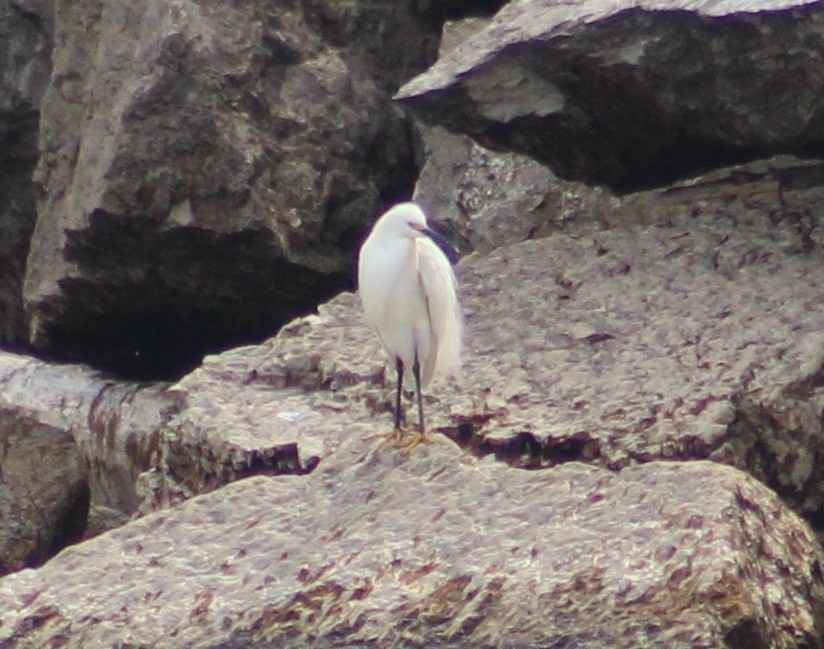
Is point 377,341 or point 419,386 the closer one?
point 419,386

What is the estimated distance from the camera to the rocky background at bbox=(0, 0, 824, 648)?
5039mm

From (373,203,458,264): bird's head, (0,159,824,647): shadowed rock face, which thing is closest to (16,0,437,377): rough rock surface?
(0,159,824,647): shadowed rock face

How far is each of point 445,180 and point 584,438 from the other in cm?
278

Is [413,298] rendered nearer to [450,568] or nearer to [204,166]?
[450,568]

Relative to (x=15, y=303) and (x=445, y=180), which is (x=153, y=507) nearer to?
(x=445, y=180)

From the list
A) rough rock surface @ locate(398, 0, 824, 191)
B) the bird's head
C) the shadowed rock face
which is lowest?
the shadowed rock face

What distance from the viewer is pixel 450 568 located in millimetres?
5020

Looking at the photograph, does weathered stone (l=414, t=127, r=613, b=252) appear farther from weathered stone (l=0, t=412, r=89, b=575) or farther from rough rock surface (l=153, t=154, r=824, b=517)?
weathered stone (l=0, t=412, r=89, b=575)

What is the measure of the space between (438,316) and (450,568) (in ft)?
5.11

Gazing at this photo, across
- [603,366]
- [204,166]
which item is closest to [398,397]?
[603,366]

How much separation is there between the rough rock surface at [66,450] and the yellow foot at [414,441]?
1942 mm

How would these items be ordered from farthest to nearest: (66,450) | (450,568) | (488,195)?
(488,195) < (66,450) < (450,568)

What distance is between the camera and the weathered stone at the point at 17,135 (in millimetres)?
9562

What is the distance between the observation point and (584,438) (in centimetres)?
596
